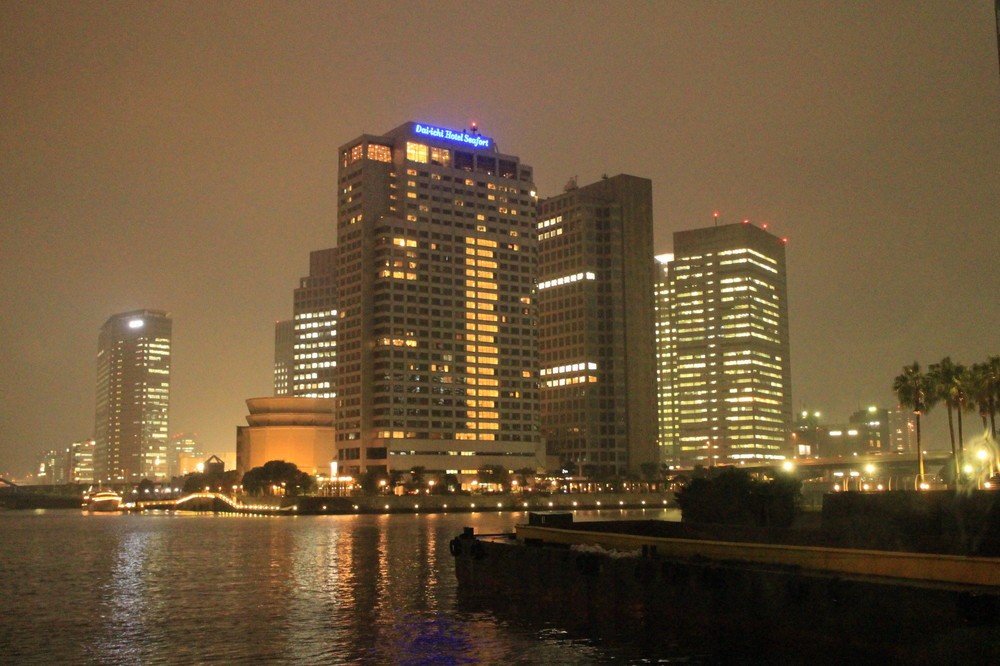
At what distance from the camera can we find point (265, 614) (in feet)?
199

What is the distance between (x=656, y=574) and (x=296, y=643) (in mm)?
18653

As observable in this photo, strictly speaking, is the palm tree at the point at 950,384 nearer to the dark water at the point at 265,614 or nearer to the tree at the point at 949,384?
the tree at the point at 949,384

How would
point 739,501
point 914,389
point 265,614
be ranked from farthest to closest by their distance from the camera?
point 914,389, point 739,501, point 265,614

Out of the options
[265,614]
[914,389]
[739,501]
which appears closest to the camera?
[265,614]

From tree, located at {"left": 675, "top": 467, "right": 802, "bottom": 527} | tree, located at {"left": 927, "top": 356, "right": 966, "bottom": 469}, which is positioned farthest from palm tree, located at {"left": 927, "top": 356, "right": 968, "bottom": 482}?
tree, located at {"left": 675, "top": 467, "right": 802, "bottom": 527}

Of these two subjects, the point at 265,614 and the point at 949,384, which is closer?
the point at 265,614

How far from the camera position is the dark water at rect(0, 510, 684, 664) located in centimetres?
4653

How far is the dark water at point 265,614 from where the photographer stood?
4653cm

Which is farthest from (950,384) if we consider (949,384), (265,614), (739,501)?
(265,614)

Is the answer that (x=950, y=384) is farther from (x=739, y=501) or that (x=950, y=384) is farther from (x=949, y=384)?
(x=739, y=501)

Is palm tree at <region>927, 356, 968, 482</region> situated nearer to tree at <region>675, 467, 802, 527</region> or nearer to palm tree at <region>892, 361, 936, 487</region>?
palm tree at <region>892, 361, 936, 487</region>

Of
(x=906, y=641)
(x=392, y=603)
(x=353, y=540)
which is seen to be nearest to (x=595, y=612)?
(x=392, y=603)

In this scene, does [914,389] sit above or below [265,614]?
above

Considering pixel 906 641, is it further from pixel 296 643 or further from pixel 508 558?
pixel 508 558
